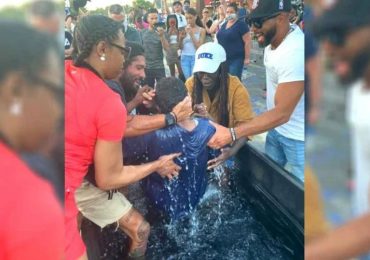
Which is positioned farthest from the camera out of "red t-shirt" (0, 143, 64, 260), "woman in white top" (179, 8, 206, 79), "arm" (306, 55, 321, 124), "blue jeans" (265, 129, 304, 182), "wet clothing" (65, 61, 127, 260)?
"woman in white top" (179, 8, 206, 79)

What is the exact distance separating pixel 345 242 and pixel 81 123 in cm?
79

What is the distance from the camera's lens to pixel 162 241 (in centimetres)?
168

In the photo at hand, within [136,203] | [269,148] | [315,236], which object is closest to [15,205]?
[136,203]

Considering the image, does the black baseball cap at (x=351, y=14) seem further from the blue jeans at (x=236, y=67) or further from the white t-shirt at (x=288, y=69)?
the blue jeans at (x=236, y=67)

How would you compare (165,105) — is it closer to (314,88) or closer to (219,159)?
(219,159)

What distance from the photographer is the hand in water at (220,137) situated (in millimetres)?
1596

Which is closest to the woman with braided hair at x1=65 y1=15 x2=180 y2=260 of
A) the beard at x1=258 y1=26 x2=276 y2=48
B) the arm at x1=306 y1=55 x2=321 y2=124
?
the beard at x1=258 y1=26 x2=276 y2=48

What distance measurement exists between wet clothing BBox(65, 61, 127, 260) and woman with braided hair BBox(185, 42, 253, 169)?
312 mm

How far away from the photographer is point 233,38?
1.58m

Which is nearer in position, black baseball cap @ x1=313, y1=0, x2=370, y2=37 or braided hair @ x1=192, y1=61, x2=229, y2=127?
black baseball cap @ x1=313, y1=0, x2=370, y2=37

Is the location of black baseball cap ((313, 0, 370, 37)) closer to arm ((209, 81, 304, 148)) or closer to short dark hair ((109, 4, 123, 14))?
arm ((209, 81, 304, 148))

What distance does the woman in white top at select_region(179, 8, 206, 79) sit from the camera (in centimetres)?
155

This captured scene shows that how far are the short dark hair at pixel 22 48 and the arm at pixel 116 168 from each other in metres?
0.39

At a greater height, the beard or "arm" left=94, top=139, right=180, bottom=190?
the beard
